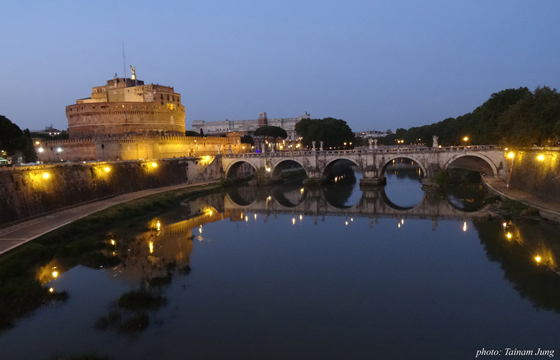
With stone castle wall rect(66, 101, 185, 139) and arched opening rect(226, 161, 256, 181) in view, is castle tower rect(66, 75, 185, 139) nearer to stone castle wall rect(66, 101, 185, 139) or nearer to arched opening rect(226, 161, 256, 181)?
stone castle wall rect(66, 101, 185, 139)

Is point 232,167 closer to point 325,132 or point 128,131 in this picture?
point 128,131

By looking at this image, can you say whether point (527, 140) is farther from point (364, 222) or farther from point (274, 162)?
point (274, 162)

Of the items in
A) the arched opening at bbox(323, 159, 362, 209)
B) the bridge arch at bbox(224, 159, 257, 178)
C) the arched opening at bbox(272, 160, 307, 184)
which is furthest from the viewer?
the bridge arch at bbox(224, 159, 257, 178)

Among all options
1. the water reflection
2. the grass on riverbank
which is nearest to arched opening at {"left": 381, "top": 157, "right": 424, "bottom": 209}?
the water reflection

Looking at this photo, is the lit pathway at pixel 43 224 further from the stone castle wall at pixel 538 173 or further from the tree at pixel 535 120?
the tree at pixel 535 120

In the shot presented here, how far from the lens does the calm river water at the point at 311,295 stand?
32.2 ft

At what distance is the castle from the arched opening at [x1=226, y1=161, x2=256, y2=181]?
126 inches

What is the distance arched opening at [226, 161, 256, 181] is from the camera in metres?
44.7

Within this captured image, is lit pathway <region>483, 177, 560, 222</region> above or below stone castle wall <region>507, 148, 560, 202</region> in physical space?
below

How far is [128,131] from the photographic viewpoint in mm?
48281

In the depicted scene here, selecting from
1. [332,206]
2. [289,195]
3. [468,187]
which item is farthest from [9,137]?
[468,187]

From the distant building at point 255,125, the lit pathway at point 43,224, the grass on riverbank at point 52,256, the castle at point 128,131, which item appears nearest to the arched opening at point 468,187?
the grass on riverbank at point 52,256

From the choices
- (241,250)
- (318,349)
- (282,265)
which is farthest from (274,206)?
(318,349)

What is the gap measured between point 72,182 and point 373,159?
87.3ft
